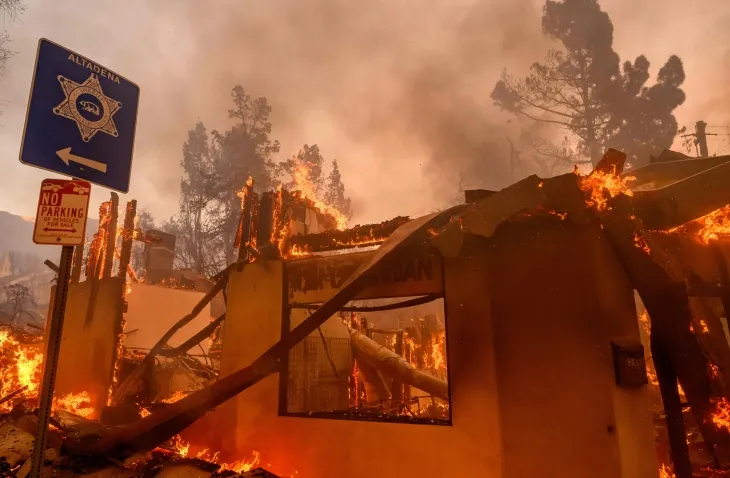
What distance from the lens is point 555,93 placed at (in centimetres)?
3522

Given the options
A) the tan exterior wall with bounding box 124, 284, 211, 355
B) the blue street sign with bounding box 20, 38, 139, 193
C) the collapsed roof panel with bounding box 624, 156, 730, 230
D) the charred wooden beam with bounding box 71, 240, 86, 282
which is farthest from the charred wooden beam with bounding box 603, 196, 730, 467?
the tan exterior wall with bounding box 124, 284, 211, 355

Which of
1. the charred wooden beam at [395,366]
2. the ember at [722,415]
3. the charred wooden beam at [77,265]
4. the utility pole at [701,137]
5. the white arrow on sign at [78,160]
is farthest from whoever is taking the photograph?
the utility pole at [701,137]

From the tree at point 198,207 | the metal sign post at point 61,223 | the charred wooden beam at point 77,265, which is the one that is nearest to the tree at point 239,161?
the tree at point 198,207

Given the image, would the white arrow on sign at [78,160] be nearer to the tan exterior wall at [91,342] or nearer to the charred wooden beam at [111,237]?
the tan exterior wall at [91,342]

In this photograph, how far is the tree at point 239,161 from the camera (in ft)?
138

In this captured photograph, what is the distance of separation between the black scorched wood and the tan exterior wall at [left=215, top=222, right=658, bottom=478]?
3.77ft

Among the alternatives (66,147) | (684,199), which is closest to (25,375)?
(66,147)

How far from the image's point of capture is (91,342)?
11.6m

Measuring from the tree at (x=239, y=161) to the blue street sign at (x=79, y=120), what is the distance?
3801cm

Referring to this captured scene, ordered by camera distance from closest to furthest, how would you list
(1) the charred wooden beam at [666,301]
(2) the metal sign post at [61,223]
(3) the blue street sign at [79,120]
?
(2) the metal sign post at [61,223] → (3) the blue street sign at [79,120] → (1) the charred wooden beam at [666,301]

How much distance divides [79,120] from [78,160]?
33 cm

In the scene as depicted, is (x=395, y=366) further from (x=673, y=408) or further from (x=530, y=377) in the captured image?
(x=673, y=408)

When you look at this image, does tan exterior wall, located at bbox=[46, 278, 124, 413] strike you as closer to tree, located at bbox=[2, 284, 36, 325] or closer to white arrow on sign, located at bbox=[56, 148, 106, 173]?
white arrow on sign, located at bbox=[56, 148, 106, 173]

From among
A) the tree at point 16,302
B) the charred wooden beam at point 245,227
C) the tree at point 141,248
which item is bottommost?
the charred wooden beam at point 245,227
